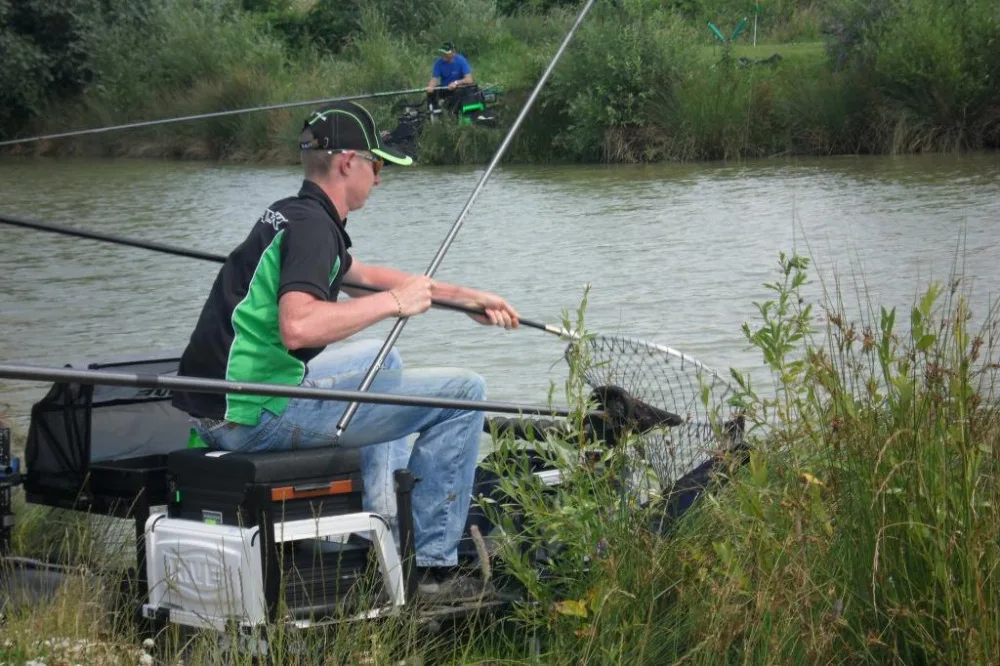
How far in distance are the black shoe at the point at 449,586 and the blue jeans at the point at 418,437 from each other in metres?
0.03

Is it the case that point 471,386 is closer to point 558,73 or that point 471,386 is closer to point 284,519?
point 284,519

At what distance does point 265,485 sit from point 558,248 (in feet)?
32.6

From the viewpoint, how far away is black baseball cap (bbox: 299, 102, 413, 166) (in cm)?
368

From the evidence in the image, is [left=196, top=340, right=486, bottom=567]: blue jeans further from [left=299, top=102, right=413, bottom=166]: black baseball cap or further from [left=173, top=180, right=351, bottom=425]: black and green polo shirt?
[left=299, top=102, right=413, bottom=166]: black baseball cap

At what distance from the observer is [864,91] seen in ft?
66.6

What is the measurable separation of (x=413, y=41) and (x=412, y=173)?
9.17 meters

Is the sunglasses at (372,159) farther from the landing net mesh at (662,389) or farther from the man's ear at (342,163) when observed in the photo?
the landing net mesh at (662,389)

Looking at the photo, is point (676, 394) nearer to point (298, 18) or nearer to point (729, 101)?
point (729, 101)

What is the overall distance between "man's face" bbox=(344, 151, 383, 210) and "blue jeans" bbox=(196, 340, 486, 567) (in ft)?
1.39

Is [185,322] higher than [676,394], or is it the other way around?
[676,394]

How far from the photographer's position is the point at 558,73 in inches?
900

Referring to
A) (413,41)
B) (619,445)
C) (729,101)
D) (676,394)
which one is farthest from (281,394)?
(413,41)

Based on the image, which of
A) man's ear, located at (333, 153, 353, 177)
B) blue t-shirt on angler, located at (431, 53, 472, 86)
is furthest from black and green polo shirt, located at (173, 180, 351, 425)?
blue t-shirt on angler, located at (431, 53, 472, 86)

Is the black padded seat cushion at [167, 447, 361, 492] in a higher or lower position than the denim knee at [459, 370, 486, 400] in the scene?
lower
